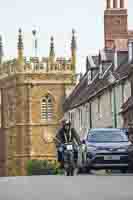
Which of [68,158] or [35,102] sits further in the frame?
[35,102]

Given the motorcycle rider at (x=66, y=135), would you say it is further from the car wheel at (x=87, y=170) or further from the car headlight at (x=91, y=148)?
the car wheel at (x=87, y=170)

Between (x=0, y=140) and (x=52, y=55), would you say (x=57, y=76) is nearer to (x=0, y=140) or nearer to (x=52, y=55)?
(x=52, y=55)

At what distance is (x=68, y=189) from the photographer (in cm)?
1970

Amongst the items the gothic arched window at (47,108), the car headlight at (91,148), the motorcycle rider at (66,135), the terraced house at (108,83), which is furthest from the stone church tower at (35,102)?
the motorcycle rider at (66,135)

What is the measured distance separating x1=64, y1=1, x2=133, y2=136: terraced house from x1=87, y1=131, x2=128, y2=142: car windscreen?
23807 mm

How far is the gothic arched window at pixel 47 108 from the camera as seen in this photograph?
10619 cm

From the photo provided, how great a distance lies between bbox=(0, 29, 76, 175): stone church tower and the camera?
104m

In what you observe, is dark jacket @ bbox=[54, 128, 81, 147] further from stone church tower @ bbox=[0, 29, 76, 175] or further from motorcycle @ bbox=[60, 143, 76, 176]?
stone church tower @ bbox=[0, 29, 76, 175]

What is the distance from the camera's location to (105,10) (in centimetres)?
8181

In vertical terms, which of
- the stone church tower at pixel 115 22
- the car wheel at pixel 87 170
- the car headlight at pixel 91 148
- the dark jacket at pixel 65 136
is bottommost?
the car wheel at pixel 87 170

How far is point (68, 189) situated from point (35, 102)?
8687cm

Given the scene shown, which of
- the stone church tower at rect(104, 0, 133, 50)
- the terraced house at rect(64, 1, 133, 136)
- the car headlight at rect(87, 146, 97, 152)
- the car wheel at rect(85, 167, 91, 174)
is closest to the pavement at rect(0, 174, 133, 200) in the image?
the car headlight at rect(87, 146, 97, 152)

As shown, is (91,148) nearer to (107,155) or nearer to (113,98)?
(107,155)

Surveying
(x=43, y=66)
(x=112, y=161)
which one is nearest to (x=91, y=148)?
(x=112, y=161)
